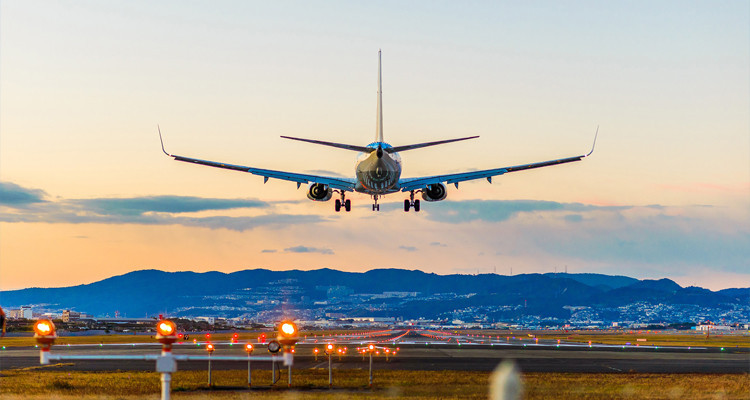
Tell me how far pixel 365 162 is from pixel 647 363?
27.5m

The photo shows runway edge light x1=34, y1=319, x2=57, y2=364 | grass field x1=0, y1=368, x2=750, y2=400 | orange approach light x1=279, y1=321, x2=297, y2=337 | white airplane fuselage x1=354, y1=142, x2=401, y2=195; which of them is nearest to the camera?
runway edge light x1=34, y1=319, x2=57, y2=364

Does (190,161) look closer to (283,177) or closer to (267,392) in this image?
(283,177)

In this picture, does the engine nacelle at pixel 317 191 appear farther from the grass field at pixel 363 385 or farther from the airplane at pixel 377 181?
the grass field at pixel 363 385

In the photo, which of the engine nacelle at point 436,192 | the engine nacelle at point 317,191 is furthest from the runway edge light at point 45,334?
the engine nacelle at point 436,192

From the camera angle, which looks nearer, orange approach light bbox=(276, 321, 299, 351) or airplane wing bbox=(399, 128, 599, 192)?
orange approach light bbox=(276, 321, 299, 351)

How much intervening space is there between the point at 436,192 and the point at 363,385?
99.1 feet

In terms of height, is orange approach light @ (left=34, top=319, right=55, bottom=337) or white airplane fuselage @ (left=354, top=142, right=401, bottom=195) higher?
white airplane fuselage @ (left=354, top=142, right=401, bottom=195)

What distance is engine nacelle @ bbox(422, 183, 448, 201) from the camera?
72.6 m

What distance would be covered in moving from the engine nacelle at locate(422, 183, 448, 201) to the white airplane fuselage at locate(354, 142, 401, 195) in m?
6.21

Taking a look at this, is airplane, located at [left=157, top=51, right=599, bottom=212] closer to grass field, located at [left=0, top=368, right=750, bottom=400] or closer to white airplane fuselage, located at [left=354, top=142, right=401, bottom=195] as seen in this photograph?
white airplane fuselage, located at [left=354, top=142, right=401, bottom=195]

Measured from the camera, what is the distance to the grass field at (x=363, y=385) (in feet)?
131

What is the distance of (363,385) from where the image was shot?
44938 mm

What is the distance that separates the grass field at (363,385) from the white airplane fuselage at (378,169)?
16.6m

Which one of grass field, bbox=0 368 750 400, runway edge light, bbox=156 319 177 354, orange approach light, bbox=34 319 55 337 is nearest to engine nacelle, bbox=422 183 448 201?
grass field, bbox=0 368 750 400
